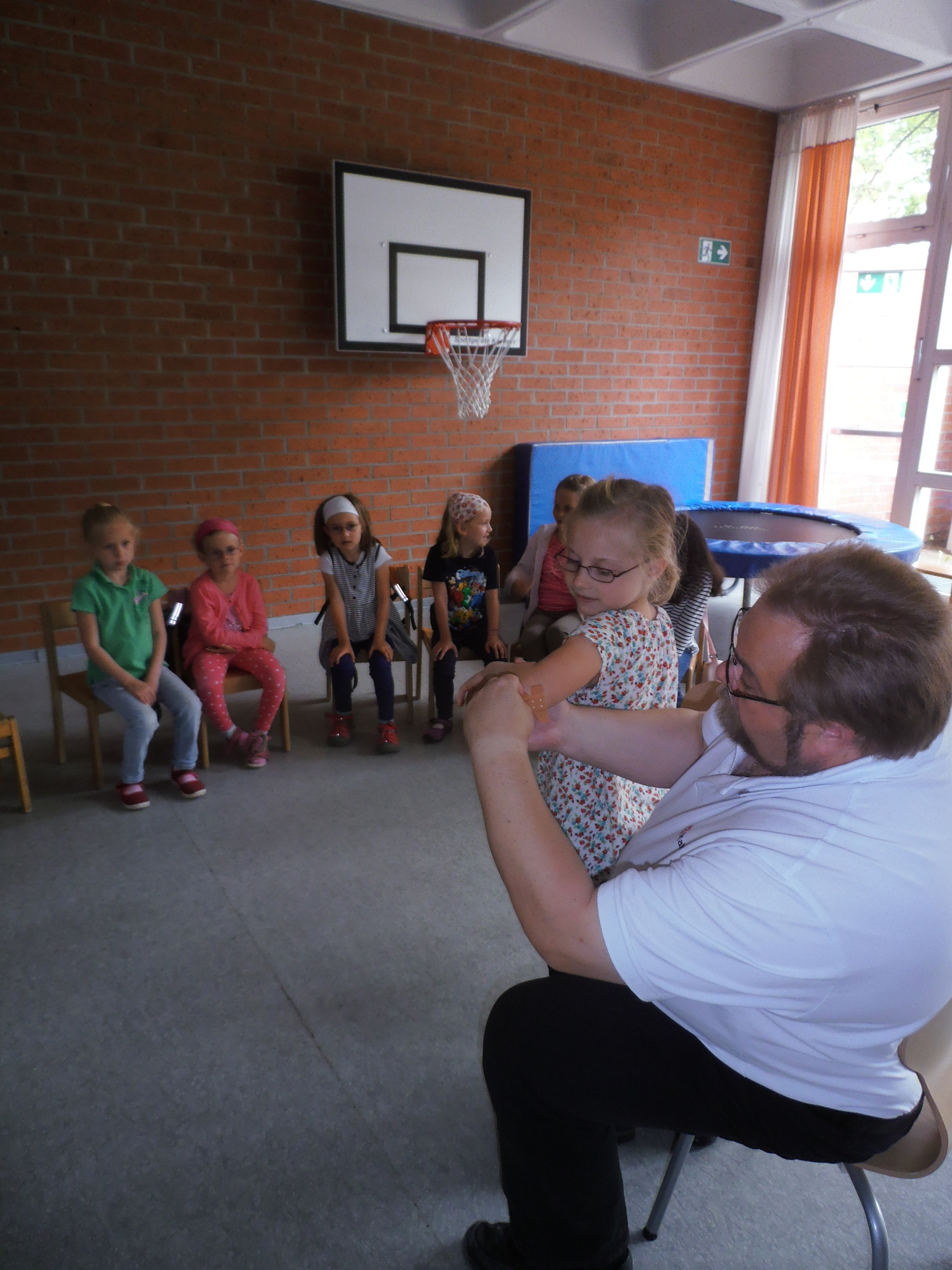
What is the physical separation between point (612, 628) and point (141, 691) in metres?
1.89

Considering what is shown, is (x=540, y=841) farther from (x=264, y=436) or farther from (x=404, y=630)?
(x=264, y=436)

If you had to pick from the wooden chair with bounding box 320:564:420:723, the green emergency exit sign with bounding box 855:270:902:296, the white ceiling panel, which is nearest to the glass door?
the green emergency exit sign with bounding box 855:270:902:296

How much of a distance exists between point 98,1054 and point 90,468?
3.06 m

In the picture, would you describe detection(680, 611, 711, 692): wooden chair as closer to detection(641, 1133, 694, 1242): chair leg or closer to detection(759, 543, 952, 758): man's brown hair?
detection(641, 1133, 694, 1242): chair leg

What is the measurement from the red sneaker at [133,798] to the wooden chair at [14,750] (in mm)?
286

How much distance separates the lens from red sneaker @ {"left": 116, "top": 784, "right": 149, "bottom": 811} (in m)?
2.71

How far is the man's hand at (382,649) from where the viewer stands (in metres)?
3.32

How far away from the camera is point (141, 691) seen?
279 cm

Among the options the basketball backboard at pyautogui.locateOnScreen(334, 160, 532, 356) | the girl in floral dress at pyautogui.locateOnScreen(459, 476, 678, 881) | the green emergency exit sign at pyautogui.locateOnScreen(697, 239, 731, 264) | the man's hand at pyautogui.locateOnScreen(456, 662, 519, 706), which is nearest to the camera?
the man's hand at pyautogui.locateOnScreen(456, 662, 519, 706)

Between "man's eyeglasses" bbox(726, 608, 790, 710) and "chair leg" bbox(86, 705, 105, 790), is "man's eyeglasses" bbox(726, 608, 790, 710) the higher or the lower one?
the higher one

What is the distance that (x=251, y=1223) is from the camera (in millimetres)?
1354

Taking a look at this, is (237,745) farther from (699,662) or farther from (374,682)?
(699,662)

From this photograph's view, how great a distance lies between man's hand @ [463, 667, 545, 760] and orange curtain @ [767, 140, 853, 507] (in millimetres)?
5647

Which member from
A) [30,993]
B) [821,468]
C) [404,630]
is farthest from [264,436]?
[821,468]
